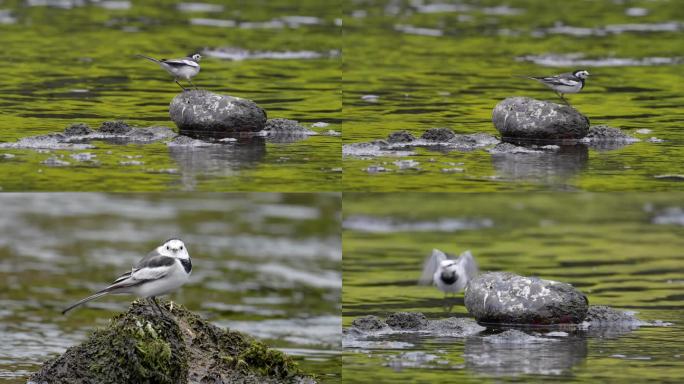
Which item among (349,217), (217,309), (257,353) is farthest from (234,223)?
(257,353)

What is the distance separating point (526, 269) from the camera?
68.9 feet

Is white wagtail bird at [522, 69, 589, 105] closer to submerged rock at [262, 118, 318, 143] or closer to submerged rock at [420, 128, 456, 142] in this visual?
submerged rock at [420, 128, 456, 142]

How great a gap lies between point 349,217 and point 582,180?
853cm

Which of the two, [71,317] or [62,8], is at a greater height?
[62,8]

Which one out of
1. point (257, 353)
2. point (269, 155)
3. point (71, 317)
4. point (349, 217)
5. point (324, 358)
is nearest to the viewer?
point (257, 353)

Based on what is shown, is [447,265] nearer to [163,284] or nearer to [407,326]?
[407,326]

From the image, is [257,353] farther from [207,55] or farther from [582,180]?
[207,55]

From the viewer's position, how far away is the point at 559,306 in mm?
16938

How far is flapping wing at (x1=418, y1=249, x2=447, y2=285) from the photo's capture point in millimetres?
19297

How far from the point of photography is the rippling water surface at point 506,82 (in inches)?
706

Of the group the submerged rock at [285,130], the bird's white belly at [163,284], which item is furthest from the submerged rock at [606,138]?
the bird's white belly at [163,284]

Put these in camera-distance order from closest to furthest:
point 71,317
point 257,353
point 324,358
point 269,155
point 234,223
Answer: point 257,353
point 324,358
point 269,155
point 71,317
point 234,223

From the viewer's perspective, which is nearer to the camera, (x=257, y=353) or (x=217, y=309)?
(x=257, y=353)

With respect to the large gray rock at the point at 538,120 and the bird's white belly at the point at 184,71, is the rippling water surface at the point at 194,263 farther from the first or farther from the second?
the large gray rock at the point at 538,120
